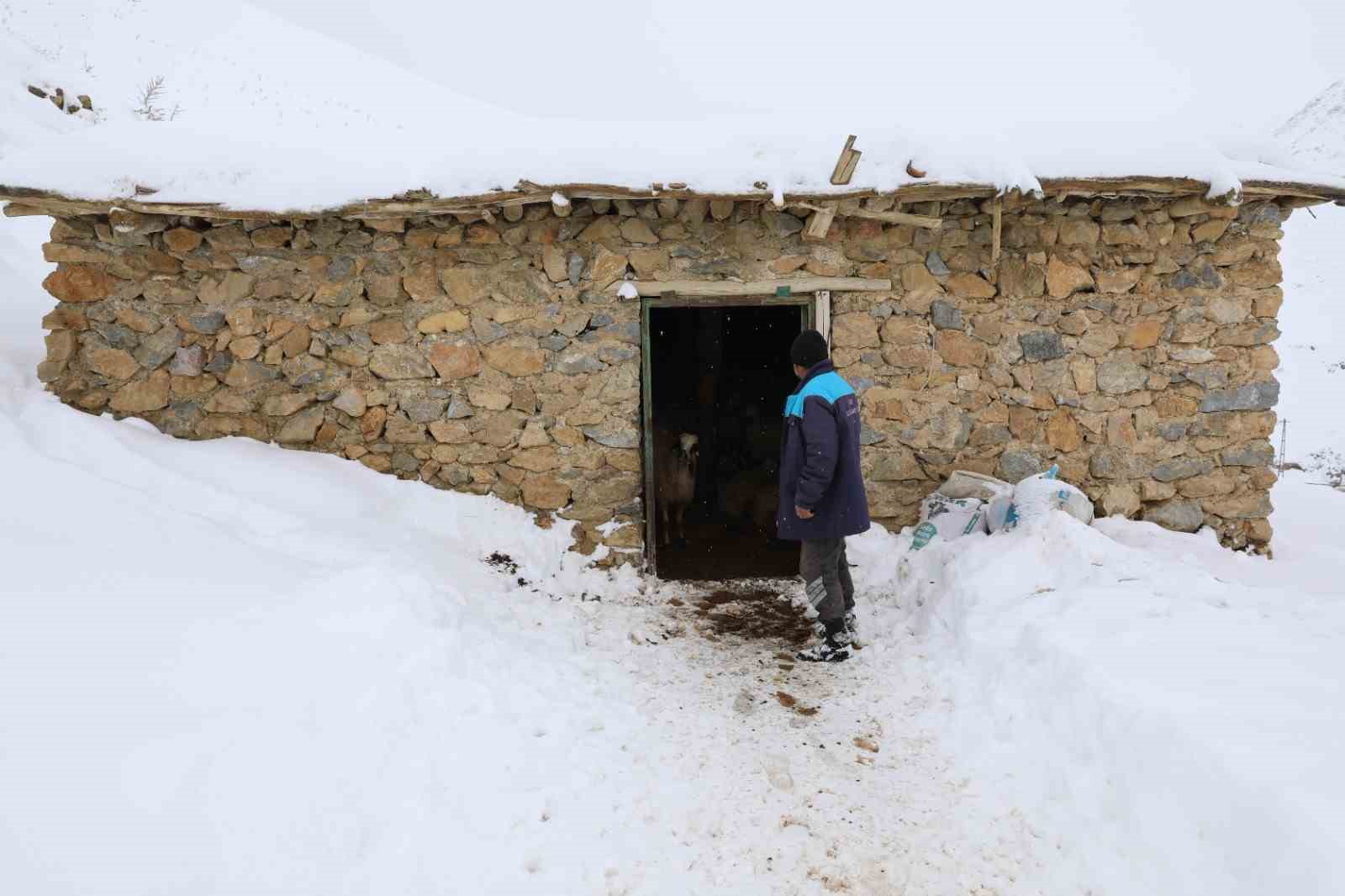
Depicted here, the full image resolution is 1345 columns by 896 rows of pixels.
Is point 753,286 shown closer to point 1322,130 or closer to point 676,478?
point 676,478

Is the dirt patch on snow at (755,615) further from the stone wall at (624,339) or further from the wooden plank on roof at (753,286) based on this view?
the wooden plank on roof at (753,286)

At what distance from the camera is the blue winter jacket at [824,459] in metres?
4.02

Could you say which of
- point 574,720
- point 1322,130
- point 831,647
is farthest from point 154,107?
point 1322,130

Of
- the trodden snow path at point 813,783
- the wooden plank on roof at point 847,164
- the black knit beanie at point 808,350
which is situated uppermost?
the wooden plank on roof at point 847,164

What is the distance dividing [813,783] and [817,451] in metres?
1.55

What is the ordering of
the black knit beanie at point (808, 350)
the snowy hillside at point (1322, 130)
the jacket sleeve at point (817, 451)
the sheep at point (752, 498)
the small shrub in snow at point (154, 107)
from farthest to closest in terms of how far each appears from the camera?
the snowy hillside at point (1322, 130) < the small shrub in snow at point (154, 107) < the sheep at point (752, 498) < the black knit beanie at point (808, 350) < the jacket sleeve at point (817, 451)

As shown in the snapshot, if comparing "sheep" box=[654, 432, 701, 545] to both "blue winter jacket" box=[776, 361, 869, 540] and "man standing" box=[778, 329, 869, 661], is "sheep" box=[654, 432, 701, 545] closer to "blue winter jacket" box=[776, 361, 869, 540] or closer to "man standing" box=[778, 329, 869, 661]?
"man standing" box=[778, 329, 869, 661]

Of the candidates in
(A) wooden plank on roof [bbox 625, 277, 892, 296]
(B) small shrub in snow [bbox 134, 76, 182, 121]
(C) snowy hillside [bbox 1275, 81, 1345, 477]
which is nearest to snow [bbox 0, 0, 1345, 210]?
(A) wooden plank on roof [bbox 625, 277, 892, 296]

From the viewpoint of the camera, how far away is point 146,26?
15.7m

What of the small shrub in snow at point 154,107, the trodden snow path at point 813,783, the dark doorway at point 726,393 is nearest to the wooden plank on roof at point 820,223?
the trodden snow path at point 813,783

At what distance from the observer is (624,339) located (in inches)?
206

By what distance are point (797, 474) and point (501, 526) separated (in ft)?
6.74

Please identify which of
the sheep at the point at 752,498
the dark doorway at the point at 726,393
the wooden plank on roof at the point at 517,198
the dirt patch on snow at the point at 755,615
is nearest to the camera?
the wooden plank on roof at the point at 517,198

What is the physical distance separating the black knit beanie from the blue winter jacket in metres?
0.05
